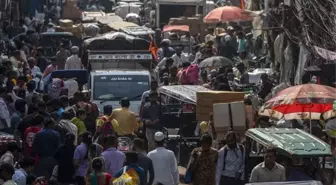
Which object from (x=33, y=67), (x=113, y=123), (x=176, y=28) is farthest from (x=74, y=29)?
(x=113, y=123)

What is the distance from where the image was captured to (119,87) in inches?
953

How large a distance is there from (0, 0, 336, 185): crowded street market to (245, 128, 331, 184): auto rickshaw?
2cm

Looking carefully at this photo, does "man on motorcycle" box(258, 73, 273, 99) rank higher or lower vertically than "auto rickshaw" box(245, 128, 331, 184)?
lower

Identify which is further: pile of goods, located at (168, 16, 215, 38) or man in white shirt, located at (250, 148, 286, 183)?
pile of goods, located at (168, 16, 215, 38)

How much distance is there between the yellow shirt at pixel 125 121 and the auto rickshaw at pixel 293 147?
3582 millimetres

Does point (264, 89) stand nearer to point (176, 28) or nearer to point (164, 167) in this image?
point (164, 167)

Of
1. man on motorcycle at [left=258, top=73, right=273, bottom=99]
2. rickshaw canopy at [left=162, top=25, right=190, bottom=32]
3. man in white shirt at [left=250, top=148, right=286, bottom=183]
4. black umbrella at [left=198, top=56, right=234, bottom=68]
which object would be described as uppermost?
man in white shirt at [left=250, top=148, right=286, bottom=183]

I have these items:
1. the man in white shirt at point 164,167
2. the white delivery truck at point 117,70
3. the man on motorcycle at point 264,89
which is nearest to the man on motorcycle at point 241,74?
the white delivery truck at point 117,70

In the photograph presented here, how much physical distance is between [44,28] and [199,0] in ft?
23.2

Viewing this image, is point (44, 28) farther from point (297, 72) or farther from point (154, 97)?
point (154, 97)

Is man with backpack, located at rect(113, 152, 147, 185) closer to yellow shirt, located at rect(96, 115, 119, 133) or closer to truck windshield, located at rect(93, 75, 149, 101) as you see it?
yellow shirt, located at rect(96, 115, 119, 133)

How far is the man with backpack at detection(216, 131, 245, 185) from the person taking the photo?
16.1m

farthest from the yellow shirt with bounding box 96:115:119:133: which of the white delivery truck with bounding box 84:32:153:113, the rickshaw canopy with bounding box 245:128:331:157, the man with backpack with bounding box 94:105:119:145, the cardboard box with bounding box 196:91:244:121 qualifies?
the white delivery truck with bounding box 84:32:153:113

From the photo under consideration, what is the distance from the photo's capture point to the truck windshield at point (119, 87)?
24.0 m
